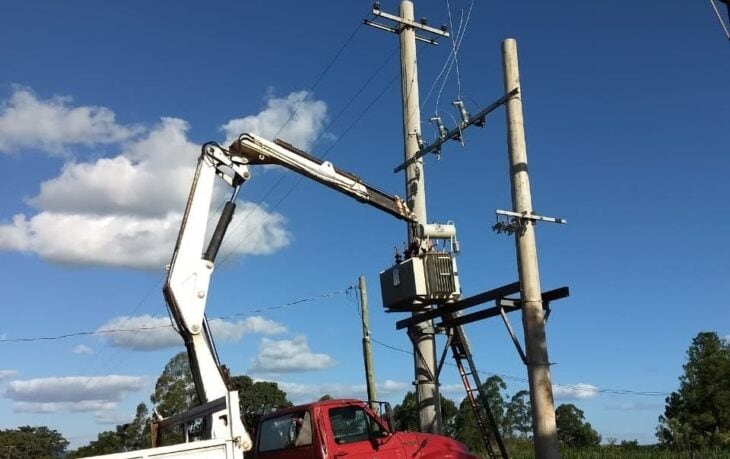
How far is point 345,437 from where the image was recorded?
9828 mm

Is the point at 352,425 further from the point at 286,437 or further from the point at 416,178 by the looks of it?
the point at 416,178

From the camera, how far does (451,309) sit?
1445cm

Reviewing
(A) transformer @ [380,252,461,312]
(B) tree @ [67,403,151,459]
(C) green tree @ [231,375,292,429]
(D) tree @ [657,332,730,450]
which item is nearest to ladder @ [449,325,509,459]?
(A) transformer @ [380,252,461,312]

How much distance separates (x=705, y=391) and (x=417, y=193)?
48.6 m

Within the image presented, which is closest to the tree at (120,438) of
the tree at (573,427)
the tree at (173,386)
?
the tree at (173,386)

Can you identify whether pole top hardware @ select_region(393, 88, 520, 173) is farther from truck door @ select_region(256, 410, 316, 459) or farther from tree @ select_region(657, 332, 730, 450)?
tree @ select_region(657, 332, 730, 450)

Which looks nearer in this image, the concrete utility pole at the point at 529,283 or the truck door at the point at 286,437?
the truck door at the point at 286,437

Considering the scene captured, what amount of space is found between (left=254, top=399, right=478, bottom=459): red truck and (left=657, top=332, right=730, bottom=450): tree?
46450 mm

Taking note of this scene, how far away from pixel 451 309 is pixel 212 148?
5783 mm

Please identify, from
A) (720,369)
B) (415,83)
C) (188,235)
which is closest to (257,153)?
(188,235)

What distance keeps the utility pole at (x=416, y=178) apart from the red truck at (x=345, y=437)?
5343 mm

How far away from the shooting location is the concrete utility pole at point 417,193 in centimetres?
1587

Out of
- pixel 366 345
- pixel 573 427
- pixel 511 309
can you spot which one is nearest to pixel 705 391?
pixel 573 427

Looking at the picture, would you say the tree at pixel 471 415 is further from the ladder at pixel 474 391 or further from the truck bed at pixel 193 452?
the truck bed at pixel 193 452
